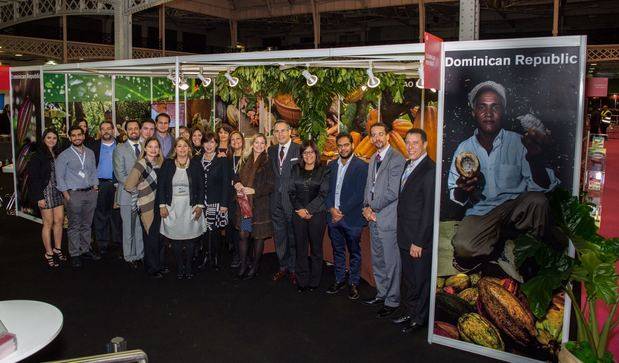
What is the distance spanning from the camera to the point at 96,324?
4.58 meters

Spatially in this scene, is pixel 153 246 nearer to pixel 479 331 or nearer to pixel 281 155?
pixel 281 155

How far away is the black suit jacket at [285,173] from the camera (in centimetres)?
556

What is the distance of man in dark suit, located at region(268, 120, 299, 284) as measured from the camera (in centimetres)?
559

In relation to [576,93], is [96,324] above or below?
below

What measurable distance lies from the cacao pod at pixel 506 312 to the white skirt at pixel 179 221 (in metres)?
2.97

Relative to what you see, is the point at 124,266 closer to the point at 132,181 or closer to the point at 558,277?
the point at 132,181

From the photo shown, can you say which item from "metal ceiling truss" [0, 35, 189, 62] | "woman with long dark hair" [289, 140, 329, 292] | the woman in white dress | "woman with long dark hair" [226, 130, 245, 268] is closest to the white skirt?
the woman in white dress

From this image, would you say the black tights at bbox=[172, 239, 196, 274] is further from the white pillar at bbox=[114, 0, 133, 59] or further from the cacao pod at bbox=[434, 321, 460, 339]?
the white pillar at bbox=[114, 0, 133, 59]

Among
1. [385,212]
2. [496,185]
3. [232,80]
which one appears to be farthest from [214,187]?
[496,185]

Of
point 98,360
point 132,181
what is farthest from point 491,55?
point 132,181

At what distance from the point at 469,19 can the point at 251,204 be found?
9.03 ft

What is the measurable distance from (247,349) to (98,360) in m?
2.33

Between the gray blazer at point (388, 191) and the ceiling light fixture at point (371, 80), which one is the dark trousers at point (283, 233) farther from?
the ceiling light fixture at point (371, 80)

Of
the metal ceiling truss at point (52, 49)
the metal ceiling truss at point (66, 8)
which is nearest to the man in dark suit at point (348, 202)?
the metal ceiling truss at point (66, 8)
